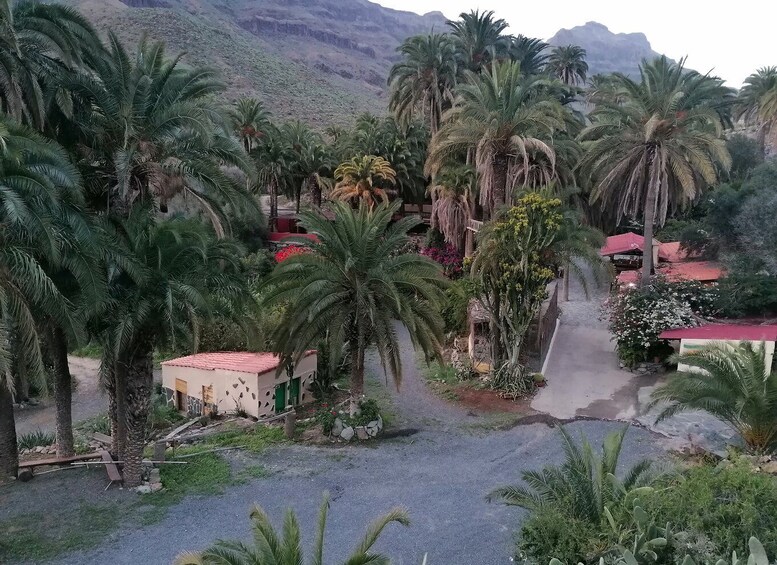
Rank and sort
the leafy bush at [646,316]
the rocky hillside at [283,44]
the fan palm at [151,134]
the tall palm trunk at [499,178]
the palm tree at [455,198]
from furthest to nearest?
the rocky hillside at [283,44], the palm tree at [455,198], the tall palm trunk at [499,178], the leafy bush at [646,316], the fan palm at [151,134]

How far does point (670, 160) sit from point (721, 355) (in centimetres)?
1066

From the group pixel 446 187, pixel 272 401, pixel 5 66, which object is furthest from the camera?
pixel 446 187

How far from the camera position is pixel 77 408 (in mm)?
21359

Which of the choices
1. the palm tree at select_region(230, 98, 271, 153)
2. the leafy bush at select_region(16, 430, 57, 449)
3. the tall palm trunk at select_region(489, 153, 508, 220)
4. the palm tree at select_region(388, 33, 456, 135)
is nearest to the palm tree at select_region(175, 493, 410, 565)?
the leafy bush at select_region(16, 430, 57, 449)

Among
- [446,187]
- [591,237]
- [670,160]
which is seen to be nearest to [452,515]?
[591,237]

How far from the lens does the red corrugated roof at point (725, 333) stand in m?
17.3

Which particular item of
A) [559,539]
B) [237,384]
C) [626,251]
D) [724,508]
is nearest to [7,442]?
[237,384]

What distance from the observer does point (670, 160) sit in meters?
21.7

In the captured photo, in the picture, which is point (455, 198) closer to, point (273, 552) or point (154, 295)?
point (154, 295)

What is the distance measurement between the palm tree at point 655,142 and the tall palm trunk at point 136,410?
1706 centimetres

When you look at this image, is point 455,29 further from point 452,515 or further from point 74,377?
point 452,515

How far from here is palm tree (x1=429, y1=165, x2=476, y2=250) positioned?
29.2m

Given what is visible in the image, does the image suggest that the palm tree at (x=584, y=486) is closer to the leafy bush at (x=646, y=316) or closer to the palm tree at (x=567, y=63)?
the leafy bush at (x=646, y=316)

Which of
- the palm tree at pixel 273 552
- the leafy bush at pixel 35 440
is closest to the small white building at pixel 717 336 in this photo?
the palm tree at pixel 273 552
